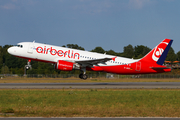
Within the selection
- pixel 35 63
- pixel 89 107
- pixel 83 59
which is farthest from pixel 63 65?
pixel 35 63

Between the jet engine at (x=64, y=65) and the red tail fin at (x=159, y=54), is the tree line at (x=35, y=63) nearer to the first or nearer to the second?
the red tail fin at (x=159, y=54)

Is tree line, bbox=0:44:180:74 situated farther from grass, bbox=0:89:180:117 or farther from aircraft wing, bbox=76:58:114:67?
grass, bbox=0:89:180:117

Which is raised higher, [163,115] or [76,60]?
[76,60]

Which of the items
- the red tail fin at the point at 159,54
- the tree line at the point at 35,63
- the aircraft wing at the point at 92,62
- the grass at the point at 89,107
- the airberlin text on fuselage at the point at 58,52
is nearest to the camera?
the grass at the point at 89,107

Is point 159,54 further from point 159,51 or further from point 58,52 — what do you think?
point 58,52

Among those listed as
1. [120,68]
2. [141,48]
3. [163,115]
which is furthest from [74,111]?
[141,48]

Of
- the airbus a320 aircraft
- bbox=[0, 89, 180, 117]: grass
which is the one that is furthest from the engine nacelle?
bbox=[0, 89, 180, 117]: grass

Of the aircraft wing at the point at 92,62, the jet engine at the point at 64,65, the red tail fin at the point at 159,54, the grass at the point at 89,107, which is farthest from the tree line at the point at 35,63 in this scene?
the grass at the point at 89,107

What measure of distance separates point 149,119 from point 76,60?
2525 cm

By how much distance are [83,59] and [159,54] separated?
44.4ft

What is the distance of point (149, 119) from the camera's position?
12.7 metres

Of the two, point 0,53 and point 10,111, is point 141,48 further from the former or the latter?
point 10,111

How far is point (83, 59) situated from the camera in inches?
1490

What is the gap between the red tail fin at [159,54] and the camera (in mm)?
41625
